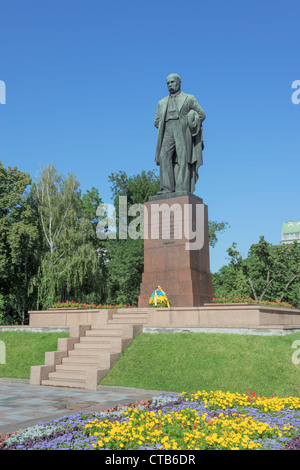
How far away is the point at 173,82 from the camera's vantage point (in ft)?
56.8

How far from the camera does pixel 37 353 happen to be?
14109 mm

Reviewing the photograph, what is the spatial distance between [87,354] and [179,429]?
7664mm

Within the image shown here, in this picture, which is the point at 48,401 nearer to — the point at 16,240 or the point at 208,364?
the point at 208,364

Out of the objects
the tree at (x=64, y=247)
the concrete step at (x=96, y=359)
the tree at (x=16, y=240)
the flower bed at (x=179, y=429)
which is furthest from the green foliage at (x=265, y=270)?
the flower bed at (x=179, y=429)

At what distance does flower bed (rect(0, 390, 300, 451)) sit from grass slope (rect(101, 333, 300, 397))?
2.36 metres

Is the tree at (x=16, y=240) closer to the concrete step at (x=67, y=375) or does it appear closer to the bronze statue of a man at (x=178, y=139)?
the bronze statue of a man at (x=178, y=139)

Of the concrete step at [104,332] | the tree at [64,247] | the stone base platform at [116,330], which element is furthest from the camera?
the tree at [64,247]

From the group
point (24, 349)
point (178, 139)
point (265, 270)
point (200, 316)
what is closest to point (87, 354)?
point (24, 349)

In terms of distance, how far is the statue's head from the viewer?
682 inches

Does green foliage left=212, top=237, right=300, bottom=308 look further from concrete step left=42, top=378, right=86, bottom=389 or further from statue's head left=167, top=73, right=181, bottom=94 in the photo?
concrete step left=42, top=378, right=86, bottom=389

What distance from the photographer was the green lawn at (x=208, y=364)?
380 inches

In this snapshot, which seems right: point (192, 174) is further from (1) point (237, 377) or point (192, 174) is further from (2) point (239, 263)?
(2) point (239, 263)

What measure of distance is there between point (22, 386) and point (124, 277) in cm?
2194

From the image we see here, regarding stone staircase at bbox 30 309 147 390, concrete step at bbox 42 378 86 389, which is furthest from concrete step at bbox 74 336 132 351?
concrete step at bbox 42 378 86 389
